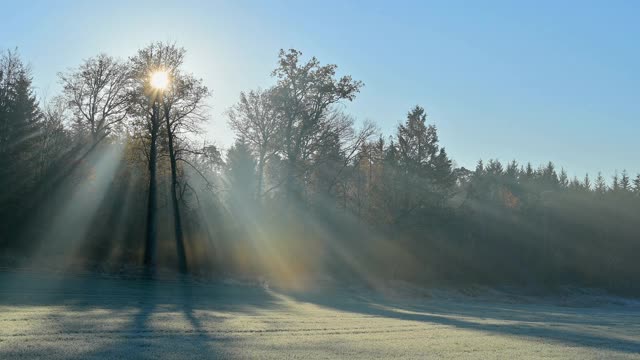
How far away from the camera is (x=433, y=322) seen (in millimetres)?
24312

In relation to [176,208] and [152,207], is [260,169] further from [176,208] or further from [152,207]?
[152,207]

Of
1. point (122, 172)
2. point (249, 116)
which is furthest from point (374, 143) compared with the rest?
point (122, 172)

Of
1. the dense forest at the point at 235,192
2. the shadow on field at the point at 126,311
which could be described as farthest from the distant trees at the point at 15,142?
the shadow on field at the point at 126,311

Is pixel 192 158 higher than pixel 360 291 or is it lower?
higher

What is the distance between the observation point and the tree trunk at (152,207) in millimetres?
41094

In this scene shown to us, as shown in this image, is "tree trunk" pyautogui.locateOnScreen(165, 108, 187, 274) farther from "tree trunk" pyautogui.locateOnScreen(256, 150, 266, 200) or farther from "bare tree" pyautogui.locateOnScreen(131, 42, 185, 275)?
"tree trunk" pyautogui.locateOnScreen(256, 150, 266, 200)

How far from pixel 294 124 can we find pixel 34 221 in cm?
2000

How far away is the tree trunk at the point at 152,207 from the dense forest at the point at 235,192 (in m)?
0.11

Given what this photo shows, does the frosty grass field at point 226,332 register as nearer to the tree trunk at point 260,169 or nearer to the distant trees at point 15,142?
the distant trees at point 15,142

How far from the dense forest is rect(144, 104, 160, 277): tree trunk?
107mm

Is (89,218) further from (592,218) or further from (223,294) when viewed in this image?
(592,218)

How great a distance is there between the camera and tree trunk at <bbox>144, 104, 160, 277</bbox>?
135ft

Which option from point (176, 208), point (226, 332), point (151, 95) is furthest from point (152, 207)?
point (226, 332)

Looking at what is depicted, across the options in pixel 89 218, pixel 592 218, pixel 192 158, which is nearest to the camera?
pixel 89 218
